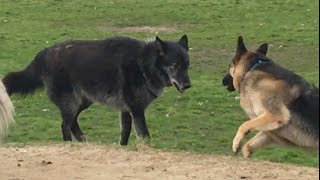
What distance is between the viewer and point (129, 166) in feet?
27.4

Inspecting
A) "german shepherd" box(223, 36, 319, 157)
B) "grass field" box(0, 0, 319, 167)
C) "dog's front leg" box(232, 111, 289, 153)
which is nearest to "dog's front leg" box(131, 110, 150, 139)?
"grass field" box(0, 0, 319, 167)

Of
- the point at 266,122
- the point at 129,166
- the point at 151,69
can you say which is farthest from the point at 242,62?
the point at 151,69

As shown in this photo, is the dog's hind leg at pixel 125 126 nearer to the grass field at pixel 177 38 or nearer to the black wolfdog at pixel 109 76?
the black wolfdog at pixel 109 76

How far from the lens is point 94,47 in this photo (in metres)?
11.4

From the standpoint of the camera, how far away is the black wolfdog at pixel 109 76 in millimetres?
10961

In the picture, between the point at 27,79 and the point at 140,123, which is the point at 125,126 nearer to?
the point at 140,123

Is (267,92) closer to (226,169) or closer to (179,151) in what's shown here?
(226,169)

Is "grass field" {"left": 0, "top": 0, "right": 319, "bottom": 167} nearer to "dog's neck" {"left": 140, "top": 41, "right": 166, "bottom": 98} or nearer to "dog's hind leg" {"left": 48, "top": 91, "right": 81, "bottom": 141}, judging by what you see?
"dog's hind leg" {"left": 48, "top": 91, "right": 81, "bottom": 141}

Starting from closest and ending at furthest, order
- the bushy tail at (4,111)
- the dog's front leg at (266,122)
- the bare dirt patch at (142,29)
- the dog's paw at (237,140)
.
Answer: the dog's front leg at (266,122) → the dog's paw at (237,140) → the bushy tail at (4,111) → the bare dirt patch at (142,29)

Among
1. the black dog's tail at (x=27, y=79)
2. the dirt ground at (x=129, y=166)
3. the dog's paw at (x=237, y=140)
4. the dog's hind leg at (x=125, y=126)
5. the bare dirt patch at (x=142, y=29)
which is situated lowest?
the bare dirt patch at (x=142, y=29)

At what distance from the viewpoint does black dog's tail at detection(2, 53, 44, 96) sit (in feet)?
37.7

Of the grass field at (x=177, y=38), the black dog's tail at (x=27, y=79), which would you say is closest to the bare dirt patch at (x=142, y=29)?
the grass field at (x=177, y=38)

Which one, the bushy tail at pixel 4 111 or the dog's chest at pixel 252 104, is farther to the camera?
the bushy tail at pixel 4 111

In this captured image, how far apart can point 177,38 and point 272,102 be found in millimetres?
14267
